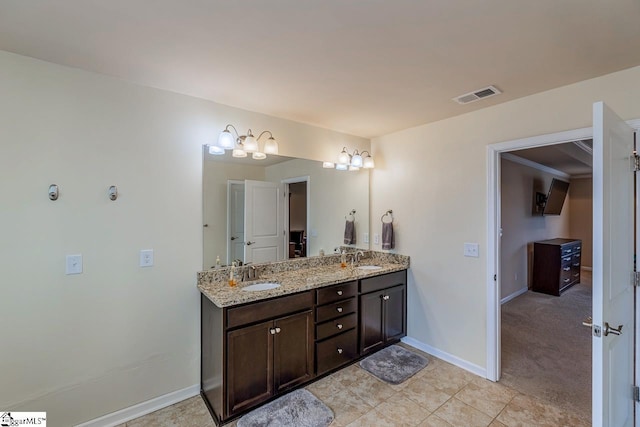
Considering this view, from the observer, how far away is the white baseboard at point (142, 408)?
1.96 meters

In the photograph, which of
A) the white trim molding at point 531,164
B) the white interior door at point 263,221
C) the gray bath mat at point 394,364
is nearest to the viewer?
the gray bath mat at point 394,364

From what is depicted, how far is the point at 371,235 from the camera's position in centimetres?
366

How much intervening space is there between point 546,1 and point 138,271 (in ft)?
9.65

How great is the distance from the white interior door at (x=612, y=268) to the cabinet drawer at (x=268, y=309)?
70.3 inches

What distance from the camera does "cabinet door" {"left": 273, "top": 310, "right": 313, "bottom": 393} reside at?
223 centimetres

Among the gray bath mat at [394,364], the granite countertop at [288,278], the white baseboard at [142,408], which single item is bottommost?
the gray bath mat at [394,364]

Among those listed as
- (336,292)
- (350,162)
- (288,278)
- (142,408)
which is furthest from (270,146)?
(142,408)

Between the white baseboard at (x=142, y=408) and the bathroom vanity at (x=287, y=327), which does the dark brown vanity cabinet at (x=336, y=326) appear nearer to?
the bathroom vanity at (x=287, y=327)

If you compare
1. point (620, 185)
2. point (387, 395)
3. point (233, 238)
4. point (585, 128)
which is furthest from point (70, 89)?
point (585, 128)

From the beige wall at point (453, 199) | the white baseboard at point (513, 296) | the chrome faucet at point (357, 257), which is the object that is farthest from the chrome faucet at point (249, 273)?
the white baseboard at point (513, 296)

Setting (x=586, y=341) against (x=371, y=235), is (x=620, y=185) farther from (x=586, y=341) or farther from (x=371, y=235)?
(x=586, y=341)

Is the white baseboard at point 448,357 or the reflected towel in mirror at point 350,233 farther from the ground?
the reflected towel in mirror at point 350,233

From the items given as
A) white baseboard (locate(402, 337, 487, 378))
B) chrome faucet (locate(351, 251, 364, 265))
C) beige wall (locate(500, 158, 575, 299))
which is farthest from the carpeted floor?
chrome faucet (locate(351, 251, 364, 265))

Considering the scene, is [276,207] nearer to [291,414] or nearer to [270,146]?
[270,146]
